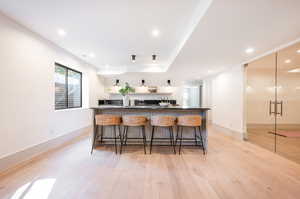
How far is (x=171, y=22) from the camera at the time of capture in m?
2.52

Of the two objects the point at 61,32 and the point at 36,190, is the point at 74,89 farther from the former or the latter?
the point at 36,190

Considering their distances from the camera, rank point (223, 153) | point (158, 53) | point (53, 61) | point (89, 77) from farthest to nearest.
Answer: point (89, 77)
point (158, 53)
point (53, 61)
point (223, 153)

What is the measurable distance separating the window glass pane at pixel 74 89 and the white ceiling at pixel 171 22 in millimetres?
1286

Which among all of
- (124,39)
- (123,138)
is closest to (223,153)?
(123,138)

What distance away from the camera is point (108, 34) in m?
3.03

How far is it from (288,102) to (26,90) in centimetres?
606

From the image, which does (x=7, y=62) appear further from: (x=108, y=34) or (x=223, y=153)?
(x=223, y=153)

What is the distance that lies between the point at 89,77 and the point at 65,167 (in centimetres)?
368

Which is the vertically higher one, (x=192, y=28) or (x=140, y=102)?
(x=192, y=28)

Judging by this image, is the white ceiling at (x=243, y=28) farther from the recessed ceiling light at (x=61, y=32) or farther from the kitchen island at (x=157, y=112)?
the recessed ceiling light at (x=61, y=32)

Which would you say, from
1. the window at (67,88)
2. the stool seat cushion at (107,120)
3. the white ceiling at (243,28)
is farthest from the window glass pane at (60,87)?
the white ceiling at (243,28)

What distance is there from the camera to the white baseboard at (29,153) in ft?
7.82

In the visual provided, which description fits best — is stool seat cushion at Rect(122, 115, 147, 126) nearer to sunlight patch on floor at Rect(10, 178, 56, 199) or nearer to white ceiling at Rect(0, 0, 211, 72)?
sunlight patch on floor at Rect(10, 178, 56, 199)

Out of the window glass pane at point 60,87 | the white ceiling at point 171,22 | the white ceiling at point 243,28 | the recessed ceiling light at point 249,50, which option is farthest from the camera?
the window glass pane at point 60,87
